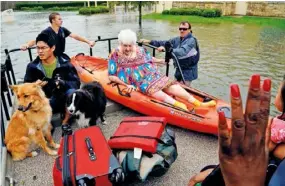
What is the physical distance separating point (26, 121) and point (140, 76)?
195 cm

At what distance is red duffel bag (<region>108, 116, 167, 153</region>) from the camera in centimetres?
281

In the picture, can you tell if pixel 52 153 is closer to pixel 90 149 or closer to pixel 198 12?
pixel 90 149

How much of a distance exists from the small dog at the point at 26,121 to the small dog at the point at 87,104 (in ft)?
1.15

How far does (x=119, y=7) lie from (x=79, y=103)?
156 ft

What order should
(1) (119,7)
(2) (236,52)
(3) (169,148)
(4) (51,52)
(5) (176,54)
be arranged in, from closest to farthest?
(3) (169,148), (4) (51,52), (5) (176,54), (2) (236,52), (1) (119,7)

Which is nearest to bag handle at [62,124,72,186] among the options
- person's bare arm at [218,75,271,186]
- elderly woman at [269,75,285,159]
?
elderly woman at [269,75,285,159]

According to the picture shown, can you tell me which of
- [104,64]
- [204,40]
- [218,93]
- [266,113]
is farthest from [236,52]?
[266,113]

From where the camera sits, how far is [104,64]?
6.36 meters

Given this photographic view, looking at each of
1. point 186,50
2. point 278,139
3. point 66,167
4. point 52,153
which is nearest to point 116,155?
point 66,167

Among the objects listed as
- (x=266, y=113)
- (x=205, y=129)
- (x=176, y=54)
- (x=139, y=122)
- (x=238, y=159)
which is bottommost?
(x=205, y=129)

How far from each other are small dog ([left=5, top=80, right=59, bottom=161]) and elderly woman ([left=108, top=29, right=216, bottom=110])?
1513 mm

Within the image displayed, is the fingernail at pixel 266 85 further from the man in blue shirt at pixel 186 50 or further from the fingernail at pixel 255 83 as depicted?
the man in blue shirt at pixel 186 50

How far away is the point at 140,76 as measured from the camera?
4.68 m

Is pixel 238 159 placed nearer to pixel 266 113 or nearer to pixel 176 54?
pixel 266 113
